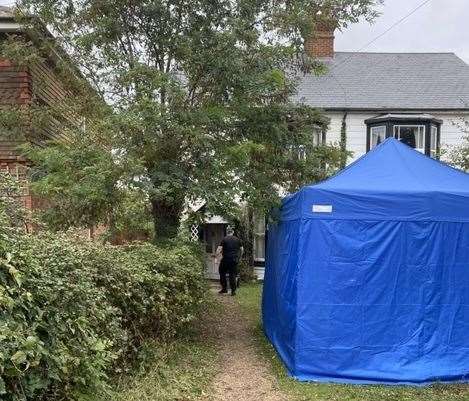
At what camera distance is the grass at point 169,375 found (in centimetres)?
533

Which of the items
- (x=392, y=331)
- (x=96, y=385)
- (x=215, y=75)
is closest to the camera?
(x=96, y=385)

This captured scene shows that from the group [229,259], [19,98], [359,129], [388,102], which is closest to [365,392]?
[19,98]

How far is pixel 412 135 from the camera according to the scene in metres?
18.3

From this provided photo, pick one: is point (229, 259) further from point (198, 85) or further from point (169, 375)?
point (169, 375)

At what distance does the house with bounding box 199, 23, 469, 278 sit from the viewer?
18250 millimetres

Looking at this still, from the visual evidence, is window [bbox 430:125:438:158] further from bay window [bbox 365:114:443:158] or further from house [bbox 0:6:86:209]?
house [bbox 0:6:86:209]

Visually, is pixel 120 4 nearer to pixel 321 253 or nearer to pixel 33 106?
pixel 33 106

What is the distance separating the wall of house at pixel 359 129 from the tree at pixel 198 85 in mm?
9245

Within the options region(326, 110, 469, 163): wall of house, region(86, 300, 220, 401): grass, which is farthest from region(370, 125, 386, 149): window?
region(86, 300, 220, 401): grass

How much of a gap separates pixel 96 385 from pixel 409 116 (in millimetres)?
16495

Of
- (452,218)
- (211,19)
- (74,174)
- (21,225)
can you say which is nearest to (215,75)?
(211,19)

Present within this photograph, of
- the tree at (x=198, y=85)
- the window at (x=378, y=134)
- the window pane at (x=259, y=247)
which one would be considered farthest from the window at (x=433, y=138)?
the tree at (x=198, y=85)

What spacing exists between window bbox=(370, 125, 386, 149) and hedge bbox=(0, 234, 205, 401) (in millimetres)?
14228

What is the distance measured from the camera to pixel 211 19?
866 cm
